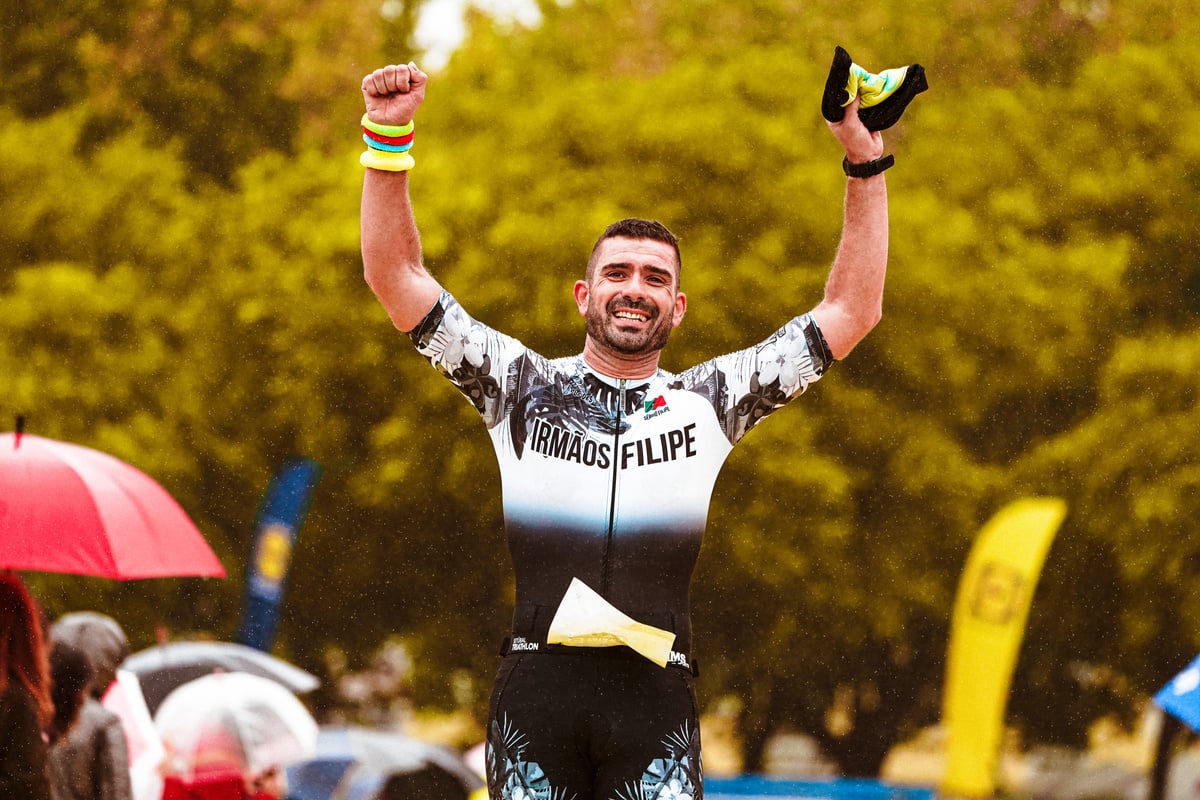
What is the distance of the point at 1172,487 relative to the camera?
657 inches

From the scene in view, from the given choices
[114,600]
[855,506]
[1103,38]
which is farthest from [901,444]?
[114,600]

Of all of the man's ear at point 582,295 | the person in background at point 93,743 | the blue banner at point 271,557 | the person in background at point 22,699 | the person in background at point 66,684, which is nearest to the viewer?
the man's ear at point 582,295

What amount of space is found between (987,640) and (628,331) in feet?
35.5

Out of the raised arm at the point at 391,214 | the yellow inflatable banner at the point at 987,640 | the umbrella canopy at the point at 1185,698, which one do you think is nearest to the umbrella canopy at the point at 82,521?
the raised arm at the point at 391,214

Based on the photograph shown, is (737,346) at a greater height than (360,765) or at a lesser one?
greater

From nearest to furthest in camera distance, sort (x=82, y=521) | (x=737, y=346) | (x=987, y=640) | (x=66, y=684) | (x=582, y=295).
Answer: (x=582, y=295) → (x=66, y=684) → (x=82, y=521) → (x=987, y=640) → (x=737, y=346)

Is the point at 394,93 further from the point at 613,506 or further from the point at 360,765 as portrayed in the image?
the point at 360,765

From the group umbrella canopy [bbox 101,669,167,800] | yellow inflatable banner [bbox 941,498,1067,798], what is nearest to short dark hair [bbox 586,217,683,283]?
umbrella canopy [bbox 101,669,167,800]

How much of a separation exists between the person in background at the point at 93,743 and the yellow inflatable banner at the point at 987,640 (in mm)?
8981

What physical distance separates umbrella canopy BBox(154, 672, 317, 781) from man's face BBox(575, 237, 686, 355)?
12.9 ft

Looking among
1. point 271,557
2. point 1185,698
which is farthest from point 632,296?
point 271,557

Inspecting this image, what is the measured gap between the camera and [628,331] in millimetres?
3252

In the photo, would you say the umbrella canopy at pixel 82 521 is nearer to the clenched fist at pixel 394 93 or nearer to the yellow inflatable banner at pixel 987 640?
the clenched fist at pixel 394 93

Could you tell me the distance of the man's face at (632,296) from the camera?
3248 mm
